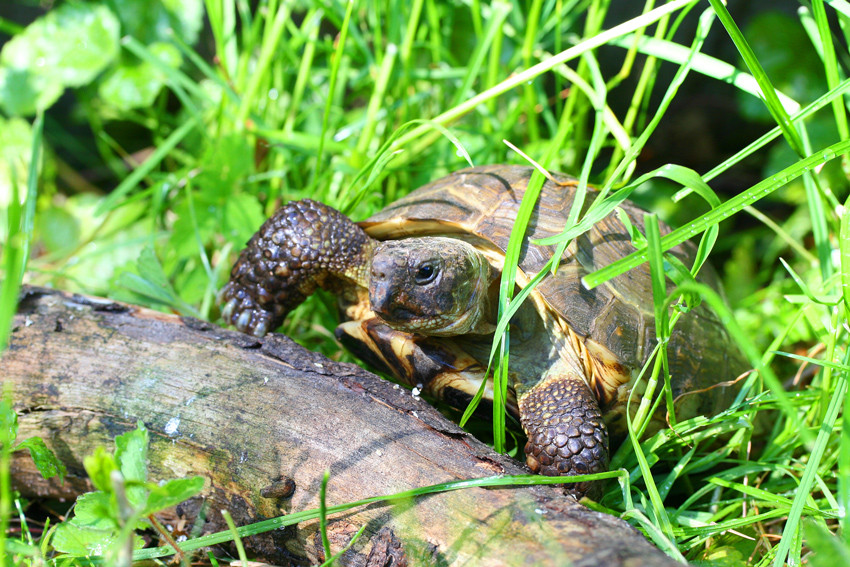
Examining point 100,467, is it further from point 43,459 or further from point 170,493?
point 43,459

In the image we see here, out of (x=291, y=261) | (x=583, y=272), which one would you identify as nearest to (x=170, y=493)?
(x=291, y=261)

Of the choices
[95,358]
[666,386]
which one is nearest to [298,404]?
[95,358]

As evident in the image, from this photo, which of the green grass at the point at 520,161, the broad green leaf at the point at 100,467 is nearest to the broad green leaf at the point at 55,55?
the green grass at the point at 520,161

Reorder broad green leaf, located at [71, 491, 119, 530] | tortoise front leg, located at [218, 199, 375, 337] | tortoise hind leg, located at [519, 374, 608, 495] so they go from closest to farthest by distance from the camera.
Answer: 1. broad green leaf, located at [71, 491, 119, 530]
2. tortoise hind leg, located at [519, 374, 608, 495]
3. tortoise front leg, located at [218, 199, 375, 337]

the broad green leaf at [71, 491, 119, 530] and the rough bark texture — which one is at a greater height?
the rough bark texture

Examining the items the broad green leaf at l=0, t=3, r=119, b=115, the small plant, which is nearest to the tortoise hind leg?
the small plant

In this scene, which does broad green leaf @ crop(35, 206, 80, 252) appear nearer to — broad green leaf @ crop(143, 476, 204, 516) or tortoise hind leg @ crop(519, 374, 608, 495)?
broad green leaf @ crop(143, 476, 204, 516)

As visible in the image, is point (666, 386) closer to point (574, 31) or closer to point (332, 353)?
point (332, 353)

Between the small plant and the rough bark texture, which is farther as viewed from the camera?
the rough bark texture
